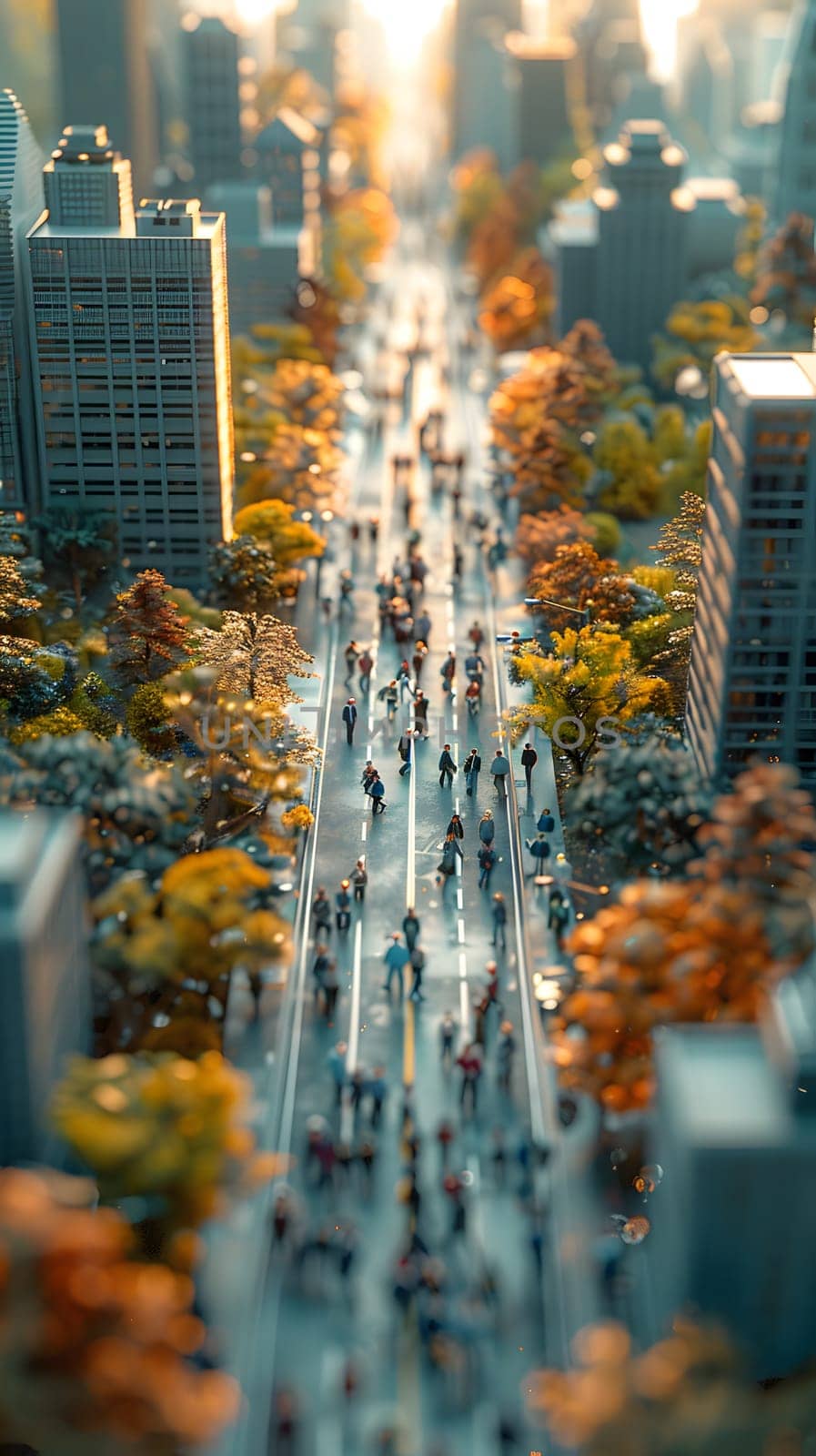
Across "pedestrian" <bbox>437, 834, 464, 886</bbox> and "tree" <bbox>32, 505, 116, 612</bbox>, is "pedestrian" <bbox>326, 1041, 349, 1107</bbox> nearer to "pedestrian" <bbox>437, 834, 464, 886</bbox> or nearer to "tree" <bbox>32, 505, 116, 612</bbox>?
"pedestrian" <bbox>437, 834, 464, 886</bbox>

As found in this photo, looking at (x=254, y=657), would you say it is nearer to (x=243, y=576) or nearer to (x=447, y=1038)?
(x=243, y=576)

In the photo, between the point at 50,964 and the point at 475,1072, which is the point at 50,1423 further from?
the point at 475,1072

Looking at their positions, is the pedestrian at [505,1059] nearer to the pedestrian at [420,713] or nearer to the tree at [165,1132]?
the tree at [165,1132]

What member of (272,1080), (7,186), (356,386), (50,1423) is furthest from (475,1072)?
(356,386)

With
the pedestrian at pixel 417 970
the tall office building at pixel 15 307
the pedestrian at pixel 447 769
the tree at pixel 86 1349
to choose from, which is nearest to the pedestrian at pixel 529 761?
the pedestrian at pixel 447 769

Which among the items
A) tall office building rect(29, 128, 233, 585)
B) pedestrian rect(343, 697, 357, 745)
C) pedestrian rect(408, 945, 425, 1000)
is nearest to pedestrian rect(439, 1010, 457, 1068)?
pedestrian rect(408, 945, 425, 1000)

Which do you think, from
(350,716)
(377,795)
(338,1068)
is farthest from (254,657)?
(338,1068)
